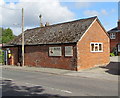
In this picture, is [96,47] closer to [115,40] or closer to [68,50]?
[68,50]

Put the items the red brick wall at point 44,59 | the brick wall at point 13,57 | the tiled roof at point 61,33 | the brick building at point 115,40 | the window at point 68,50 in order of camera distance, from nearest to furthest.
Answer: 1. the window at point 68,50
2. the red brick wall at point 44,59
3. the tiled roof at point 61,33
4. the brick wall at point 13,57
5. the brick building at point 115,40

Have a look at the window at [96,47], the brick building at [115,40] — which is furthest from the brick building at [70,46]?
the brick building at [115,40]

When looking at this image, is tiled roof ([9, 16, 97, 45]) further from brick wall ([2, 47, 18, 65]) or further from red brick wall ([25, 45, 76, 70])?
brick wall ([2, 47, 18, 65])

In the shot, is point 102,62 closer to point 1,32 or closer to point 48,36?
point 48,36

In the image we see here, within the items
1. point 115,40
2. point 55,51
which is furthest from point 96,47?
point 115,40

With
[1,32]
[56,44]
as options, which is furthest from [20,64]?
[1,32]

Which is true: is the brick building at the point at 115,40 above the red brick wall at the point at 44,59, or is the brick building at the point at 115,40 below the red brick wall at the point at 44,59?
above

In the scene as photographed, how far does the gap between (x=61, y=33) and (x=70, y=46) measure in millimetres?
3359

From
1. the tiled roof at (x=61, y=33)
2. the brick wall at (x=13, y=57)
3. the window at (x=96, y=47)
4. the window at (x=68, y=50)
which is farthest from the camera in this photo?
the brick wall at (x=13, y=57)

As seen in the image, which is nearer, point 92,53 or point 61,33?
point 92,53

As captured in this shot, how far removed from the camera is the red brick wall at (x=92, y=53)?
57.7 ft

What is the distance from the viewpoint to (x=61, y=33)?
20.5 m

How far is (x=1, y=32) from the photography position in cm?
9075

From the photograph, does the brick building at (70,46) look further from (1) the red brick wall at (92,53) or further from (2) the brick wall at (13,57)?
(2) the brick wall at (13,57)
